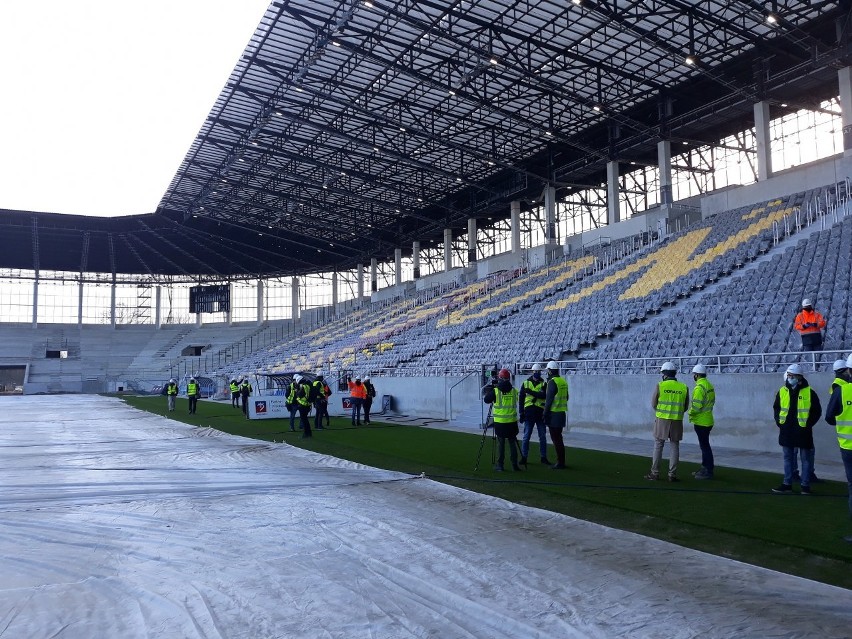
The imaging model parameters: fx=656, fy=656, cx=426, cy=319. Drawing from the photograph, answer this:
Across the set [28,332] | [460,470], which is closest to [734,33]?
A: [460,470]

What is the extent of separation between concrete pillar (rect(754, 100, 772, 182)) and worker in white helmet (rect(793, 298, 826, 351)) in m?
19.8

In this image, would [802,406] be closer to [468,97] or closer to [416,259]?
[468,97]

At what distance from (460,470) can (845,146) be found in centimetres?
2456

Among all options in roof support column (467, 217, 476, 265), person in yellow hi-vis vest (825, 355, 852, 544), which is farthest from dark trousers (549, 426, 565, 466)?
roof support column (467, 217, 476, 265)

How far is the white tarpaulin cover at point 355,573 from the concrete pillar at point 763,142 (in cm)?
2737

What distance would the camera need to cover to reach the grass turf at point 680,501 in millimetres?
5816

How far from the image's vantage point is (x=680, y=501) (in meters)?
7.99

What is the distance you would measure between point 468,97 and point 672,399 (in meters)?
23.5

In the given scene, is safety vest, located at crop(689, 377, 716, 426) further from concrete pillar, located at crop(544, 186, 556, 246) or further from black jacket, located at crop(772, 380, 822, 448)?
concrete pillar, located at crop(544, 186, 556, 246)

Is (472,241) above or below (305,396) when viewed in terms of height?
above

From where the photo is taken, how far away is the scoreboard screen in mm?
68250

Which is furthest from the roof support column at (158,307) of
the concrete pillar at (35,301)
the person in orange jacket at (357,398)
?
the person in orange jacket at (357,398)

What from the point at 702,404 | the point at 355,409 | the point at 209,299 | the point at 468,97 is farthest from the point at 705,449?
the point at 209,299

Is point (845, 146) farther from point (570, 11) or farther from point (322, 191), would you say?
point (322, 191)
